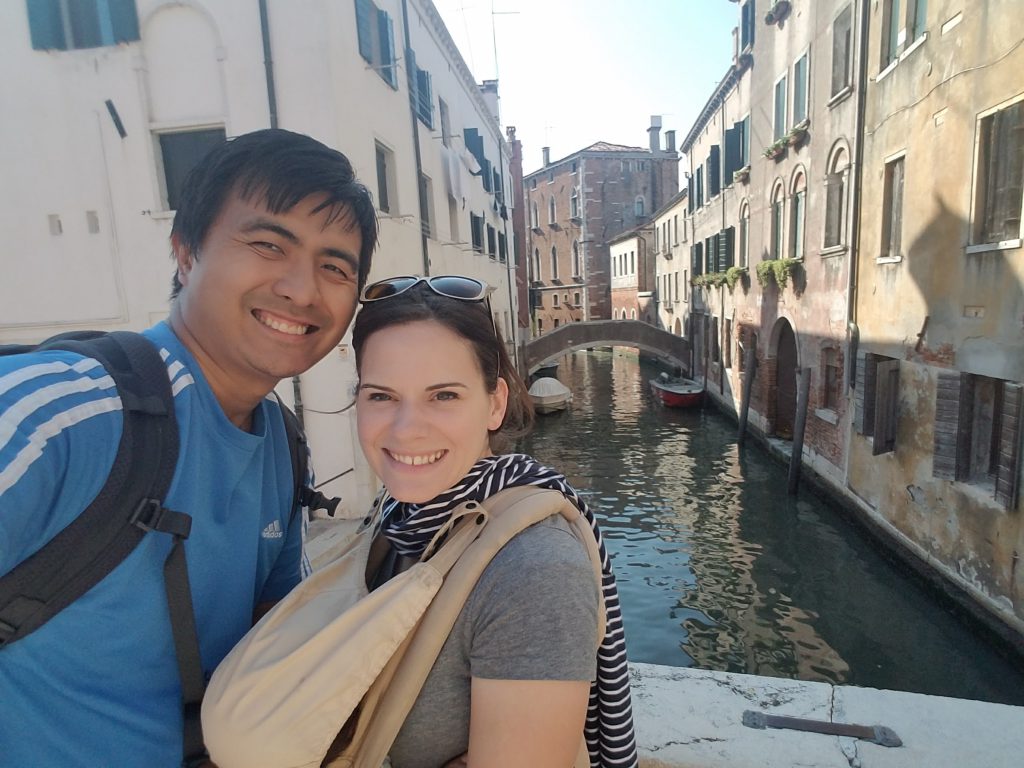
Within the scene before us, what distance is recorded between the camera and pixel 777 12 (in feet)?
38.7

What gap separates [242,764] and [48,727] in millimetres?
320

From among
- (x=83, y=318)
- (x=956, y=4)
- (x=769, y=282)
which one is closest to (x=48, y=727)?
(x=83, y=318)

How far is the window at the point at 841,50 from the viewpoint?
9180mm

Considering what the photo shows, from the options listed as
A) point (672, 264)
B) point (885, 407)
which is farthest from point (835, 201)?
point (672, 264)

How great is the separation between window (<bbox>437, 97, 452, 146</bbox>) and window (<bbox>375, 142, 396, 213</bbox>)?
294 cm

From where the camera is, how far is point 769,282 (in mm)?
12656

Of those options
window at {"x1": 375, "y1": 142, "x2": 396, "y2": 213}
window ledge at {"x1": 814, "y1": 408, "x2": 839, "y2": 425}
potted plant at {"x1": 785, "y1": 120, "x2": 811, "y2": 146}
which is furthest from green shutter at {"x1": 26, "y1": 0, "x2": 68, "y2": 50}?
window ledge at {"x1": 814, "y1": 408, "x2": 839, "y2": 425}

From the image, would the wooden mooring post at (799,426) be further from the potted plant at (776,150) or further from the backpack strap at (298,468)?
the backpack strap at (298,468)

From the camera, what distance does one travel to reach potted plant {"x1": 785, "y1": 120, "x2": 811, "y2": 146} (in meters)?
10.6

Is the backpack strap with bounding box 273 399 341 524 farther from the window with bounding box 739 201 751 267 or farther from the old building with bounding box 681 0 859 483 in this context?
the window with bounding box 739 201 751 267

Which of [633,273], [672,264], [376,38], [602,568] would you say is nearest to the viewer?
[602,568]

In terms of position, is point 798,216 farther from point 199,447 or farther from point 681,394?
point 199,447

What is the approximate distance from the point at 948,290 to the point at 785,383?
6868 mm

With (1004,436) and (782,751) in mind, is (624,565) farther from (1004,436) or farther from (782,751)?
(782,751)
